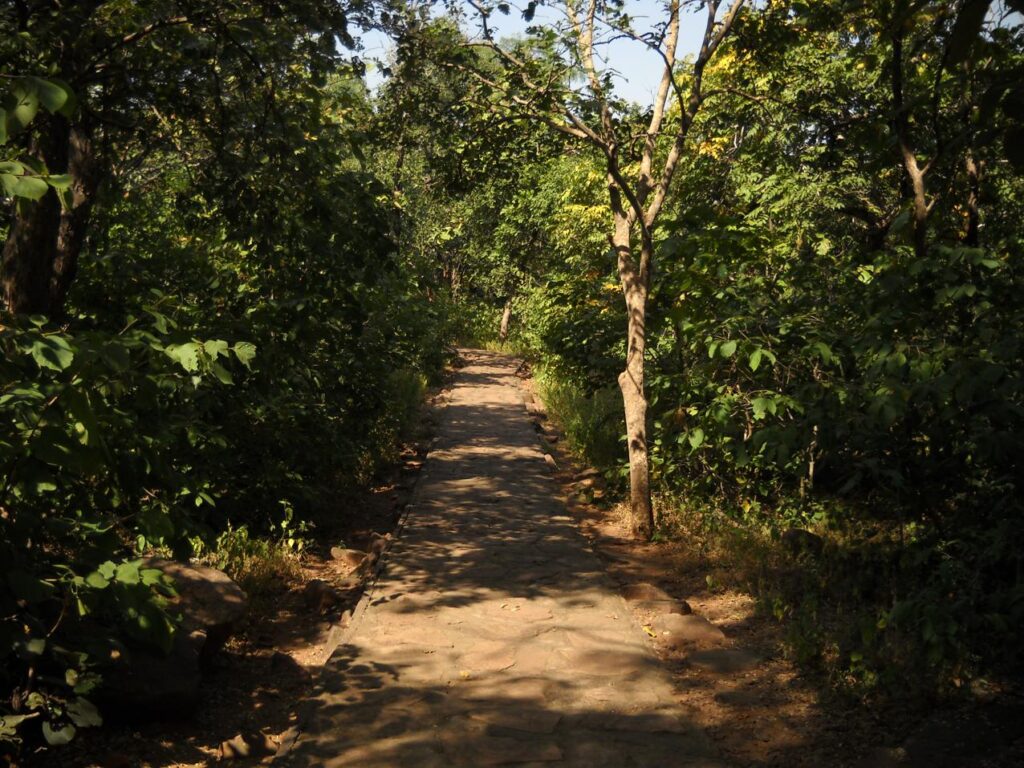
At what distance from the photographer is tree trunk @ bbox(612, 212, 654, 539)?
356 inches

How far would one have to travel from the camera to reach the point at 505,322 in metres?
33.8

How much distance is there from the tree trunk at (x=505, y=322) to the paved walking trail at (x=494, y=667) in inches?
935

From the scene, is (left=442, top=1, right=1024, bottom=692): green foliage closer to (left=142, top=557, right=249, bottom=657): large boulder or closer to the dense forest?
the dense forest

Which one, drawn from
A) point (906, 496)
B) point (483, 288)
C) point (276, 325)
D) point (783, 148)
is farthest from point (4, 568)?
point (483, 288)

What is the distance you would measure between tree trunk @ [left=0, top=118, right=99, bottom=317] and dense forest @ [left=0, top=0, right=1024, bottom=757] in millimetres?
27

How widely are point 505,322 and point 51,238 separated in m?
27.9

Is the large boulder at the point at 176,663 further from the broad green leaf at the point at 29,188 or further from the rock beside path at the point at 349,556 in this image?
the rock beside path at the point at 349,556

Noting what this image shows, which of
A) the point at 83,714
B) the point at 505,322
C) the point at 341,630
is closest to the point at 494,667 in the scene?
the point at 341,630

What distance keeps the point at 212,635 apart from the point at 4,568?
8.07ft

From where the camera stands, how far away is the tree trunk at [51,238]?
605 cm

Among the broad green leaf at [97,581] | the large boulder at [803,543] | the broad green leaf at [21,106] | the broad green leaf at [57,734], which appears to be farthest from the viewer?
the large boulder at [803,543]

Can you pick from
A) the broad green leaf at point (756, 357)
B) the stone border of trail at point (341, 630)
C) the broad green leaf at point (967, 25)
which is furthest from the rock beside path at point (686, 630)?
the broad green leaf at point (967, 25)

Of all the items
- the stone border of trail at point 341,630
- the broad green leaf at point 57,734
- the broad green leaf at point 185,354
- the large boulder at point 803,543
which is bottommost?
the stone border of trail at point 341,630

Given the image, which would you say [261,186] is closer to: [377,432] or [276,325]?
[276,325]
